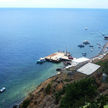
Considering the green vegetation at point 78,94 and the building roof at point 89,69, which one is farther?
the building roof at point 89,69

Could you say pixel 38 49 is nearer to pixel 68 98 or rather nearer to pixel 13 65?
pixel 13 65

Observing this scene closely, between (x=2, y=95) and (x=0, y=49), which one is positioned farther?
(x=0, y=49)

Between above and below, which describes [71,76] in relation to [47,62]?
above

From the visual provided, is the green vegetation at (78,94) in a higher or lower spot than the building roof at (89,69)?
higher

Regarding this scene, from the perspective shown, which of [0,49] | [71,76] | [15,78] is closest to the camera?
[71,76]

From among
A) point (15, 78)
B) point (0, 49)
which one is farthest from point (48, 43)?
point (15, 78)

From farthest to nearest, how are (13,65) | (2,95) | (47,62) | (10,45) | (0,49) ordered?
1. (10,45)
2. (0,49)
3. (47,62)
4. (13,65)
5. (2,95)

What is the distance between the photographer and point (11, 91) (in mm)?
43719

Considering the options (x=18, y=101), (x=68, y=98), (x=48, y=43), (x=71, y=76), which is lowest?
(x=48, y=43)

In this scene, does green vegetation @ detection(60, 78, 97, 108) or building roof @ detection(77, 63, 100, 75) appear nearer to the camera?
green vegetation @ detection(60, 78, 97, 108)

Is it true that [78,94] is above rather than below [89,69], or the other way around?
above

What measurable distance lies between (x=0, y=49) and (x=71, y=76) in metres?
55.8

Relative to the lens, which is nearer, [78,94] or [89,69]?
[78,94]

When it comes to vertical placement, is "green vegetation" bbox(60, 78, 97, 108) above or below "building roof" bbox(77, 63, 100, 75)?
above
